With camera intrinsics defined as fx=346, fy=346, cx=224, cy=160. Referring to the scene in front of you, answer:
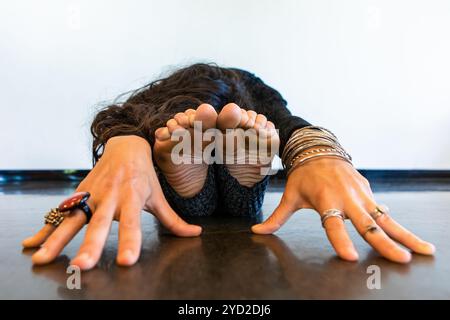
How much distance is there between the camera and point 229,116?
2.20 feet

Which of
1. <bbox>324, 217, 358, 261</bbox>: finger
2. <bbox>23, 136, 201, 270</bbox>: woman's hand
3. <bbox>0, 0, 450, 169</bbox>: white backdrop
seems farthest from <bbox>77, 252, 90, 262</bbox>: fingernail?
<bbox>0, 0, 450, 169</bbox>: white backdrop

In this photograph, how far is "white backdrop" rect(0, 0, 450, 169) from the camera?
2332 millimetres

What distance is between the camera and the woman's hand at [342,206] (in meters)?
0.56

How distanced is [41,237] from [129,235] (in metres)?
0.20

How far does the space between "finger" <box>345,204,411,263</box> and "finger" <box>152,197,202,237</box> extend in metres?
0.30

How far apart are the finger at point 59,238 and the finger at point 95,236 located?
3 cm

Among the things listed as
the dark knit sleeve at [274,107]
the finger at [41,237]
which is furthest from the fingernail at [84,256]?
the dark knit sleeve at [274,107]

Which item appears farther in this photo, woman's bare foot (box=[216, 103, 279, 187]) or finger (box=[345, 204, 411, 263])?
woman's bare foot (box=[216, 103, 279, 187])

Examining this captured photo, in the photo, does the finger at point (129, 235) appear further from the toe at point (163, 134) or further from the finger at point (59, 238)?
the toe at point (163, 134)

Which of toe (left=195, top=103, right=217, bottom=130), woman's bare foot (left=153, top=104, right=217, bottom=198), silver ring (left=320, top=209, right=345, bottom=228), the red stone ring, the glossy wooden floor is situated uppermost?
toe (left=195, top=103, right=217, bottom=130)

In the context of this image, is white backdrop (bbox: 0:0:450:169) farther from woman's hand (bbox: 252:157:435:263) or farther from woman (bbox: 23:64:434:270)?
woman's hand (bbox: 252:157:435:263)

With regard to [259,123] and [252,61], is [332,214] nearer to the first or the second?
[259,123]
